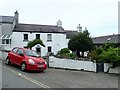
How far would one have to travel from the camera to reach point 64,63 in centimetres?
2005

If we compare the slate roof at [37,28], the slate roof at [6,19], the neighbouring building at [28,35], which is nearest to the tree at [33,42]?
the neighbouring building at [28,35]

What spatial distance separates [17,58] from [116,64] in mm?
7802

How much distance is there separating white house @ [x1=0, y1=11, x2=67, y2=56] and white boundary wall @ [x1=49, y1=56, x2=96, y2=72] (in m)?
21.6

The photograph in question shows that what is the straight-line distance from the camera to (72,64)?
19688mm

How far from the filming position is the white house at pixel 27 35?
42.9 metres

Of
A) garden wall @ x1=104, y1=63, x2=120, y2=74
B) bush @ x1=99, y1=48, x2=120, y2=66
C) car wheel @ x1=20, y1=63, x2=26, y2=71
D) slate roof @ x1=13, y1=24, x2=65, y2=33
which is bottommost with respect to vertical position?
garden wall @ x1=104, y1=63, x2=120, y2=74

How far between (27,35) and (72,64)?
25.7 m

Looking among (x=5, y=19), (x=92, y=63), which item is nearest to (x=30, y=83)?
(x=92, y=63)

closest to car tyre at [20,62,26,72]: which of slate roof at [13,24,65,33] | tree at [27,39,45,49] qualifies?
tree at [27,39,45,49]

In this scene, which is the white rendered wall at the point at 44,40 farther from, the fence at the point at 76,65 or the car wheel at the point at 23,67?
the car wheel at the point at 23,67

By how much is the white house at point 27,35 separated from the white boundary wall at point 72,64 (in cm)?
2157

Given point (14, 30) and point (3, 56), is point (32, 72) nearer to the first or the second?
point (3, 56)

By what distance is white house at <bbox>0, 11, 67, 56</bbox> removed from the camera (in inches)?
1688

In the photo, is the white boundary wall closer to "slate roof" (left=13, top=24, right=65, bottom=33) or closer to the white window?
the white window
